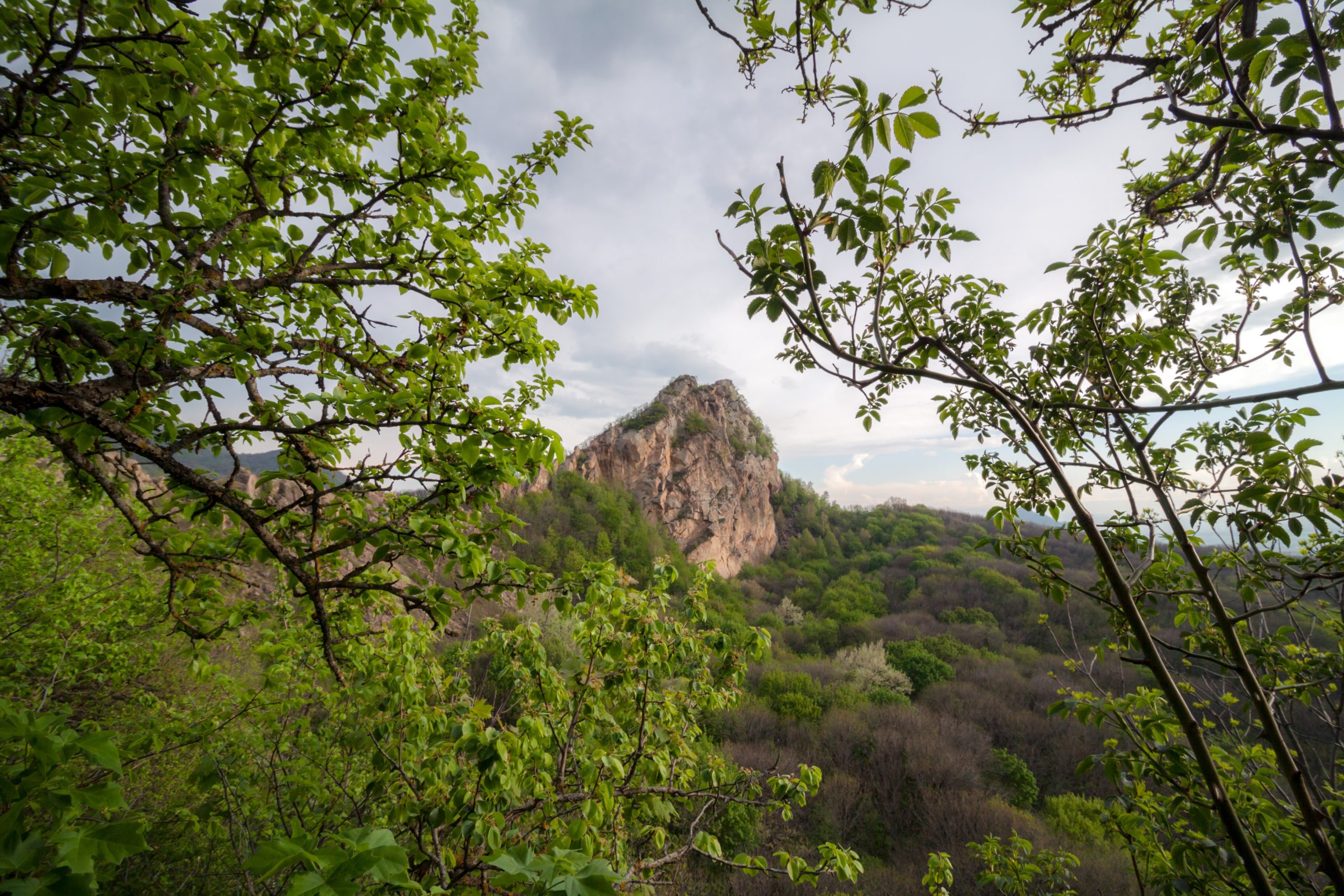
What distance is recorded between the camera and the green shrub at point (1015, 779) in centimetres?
1234

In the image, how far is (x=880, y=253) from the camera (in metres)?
1.42

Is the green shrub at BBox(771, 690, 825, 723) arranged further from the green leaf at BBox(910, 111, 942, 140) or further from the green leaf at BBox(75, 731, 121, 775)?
the green leaf at BBox(910, 111, 942, 140)

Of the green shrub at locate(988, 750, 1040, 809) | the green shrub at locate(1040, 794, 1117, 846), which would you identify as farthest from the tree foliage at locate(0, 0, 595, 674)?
the green shrub at locate(988, 750, 1040, 809)

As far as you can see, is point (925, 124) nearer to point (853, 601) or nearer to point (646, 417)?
point (853, 601)

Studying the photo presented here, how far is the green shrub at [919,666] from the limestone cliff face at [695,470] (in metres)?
13.0

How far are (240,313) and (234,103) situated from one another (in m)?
0.87

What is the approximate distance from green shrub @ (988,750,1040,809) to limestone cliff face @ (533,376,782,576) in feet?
61.5

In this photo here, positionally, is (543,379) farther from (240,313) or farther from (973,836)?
(973,836)

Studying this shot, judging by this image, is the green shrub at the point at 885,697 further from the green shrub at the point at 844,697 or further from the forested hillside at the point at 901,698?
the green shrub at the point at 844,697

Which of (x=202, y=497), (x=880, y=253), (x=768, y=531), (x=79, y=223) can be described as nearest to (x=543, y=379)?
(x=202, y=497)

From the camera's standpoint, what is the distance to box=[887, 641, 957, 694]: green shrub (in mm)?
18859

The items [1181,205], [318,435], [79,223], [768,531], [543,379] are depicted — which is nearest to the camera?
[79,223]

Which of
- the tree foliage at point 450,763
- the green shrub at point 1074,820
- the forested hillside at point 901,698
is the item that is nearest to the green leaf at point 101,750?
the tree foliage at point 450,763

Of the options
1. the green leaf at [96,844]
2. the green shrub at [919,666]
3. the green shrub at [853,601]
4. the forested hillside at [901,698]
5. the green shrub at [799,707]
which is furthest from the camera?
the green shrub at [853,601]
